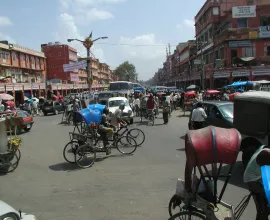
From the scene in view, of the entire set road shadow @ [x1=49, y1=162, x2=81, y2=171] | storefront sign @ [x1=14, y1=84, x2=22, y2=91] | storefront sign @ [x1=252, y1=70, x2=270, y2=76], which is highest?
storefront sign @ [x1=252, y1=70, x2=270, y2=76]

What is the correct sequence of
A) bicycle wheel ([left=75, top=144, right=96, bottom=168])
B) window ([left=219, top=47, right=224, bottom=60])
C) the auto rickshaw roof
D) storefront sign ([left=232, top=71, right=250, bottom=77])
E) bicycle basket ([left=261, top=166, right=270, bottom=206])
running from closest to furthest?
bicycle basket ([left=261, top=166, right=270, bottom=206])
the auto rickshaw roof
bicycle wheel ([left=75, top=144, right=96, bottom=168])
storefront sign ([left=232, top=71, right=250, bottom=77])
window ([left=219, top=47, right=224, bottom=60])

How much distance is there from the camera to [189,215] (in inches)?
157

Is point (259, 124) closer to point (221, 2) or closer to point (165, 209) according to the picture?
point (165, 209)

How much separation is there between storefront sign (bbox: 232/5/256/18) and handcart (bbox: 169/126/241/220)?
41491 millimetres

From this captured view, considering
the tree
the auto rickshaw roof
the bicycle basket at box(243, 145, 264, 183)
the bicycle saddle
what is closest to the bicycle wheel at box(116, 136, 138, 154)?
the auto rickshaw roof

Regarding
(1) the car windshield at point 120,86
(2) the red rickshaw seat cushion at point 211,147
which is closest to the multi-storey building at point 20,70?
(1) the car windshield at point 120,86

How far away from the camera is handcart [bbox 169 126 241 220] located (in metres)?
3.76

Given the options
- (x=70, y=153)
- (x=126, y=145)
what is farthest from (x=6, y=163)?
(x=126, y=145)

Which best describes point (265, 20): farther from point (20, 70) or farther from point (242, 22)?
point (20, 70)

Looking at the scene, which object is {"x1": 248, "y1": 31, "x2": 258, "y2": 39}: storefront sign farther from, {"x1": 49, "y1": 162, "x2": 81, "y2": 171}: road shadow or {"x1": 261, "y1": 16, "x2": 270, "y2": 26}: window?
{"x1": 49, "y1": 162, "x2": 81, "y2": 171}: road shadow

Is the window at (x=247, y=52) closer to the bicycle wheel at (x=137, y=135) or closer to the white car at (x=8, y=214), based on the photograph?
the bicycle wheel at (x=137, y=135)

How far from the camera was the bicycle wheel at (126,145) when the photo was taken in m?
10.3

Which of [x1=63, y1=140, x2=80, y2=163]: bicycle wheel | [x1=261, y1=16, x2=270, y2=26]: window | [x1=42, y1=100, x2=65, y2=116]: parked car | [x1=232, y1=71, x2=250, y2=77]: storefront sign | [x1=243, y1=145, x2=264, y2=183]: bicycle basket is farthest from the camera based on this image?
[x1=261, y1=16, x2=270, y2=26]: window

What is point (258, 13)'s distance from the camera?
4194cm
